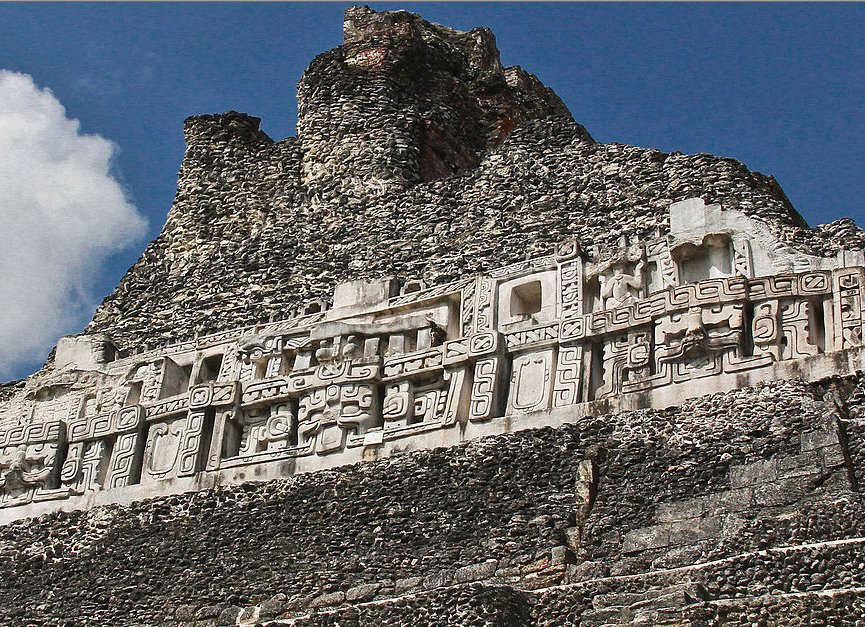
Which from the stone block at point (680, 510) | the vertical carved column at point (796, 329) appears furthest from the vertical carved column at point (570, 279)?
the stone block at point (680, 510)

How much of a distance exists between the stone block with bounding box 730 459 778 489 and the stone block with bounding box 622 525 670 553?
1.92 feet

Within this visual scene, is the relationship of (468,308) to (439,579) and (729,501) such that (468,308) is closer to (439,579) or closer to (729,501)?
(439,579)

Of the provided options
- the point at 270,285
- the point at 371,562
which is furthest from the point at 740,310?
the point at 270,285

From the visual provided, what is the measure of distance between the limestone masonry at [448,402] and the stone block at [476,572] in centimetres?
4

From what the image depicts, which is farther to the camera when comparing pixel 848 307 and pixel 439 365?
pixel 439 365

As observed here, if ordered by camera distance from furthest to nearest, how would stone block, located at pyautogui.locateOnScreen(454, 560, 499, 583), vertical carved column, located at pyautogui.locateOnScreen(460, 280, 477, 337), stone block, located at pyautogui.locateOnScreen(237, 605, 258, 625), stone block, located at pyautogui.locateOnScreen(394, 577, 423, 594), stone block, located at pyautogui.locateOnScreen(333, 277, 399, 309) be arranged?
stone block, located at pyautogui.locateOnScreen(333, 277, 399, 309) → vertical carved column, located at pyautogui.locateOnScreen(460, 280, 477, 337) → stone block, located at pyautogui.locateOnScreen(237, 605, 258, 625) → stone block, located at pyautogui.locateOnScreen(394, 577, 423, 594) → stone block, located at pyautogui.locateOnScreen(454, 560, 499, 583)

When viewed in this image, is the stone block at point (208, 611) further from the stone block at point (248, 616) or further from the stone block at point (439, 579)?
the stone block at point (439, 579)

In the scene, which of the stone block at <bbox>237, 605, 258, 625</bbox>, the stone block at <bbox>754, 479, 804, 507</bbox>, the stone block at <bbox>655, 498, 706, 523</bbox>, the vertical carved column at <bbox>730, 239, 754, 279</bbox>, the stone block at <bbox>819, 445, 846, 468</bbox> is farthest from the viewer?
the vertical carved column at <bbox>730, 239, 754, 279</bbox>

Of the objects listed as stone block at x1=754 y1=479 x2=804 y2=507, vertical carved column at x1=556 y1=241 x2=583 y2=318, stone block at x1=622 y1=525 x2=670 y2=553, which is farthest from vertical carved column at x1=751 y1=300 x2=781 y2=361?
stone block at x1=622 y1=525 x2=670 y2=553

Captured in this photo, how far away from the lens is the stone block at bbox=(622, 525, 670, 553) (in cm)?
1020

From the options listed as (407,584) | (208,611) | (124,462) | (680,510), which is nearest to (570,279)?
(680,510)

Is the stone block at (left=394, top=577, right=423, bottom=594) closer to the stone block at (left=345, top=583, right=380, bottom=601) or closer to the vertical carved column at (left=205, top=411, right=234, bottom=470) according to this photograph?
the stone block at (left=345, top=583, right=380, bottom=601)

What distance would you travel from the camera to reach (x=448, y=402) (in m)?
12.4

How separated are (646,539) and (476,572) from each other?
1.29 metres
